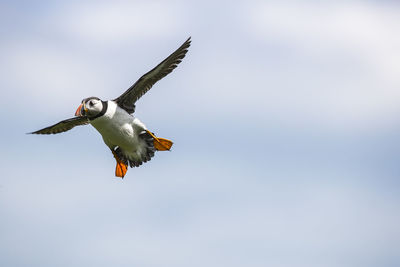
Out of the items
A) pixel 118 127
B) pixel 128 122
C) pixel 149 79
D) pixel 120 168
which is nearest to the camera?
pixel 118 127

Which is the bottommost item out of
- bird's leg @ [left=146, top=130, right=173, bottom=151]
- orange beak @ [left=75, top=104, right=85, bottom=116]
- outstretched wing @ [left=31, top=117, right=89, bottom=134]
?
orange beak @ [left=75, top=104, right=85, bottom=116]

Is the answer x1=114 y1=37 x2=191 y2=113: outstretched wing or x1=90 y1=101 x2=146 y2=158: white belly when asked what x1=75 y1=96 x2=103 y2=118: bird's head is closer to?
x1=90 y1=101 x2=146 y2=158: white belly

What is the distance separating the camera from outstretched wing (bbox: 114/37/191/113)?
48.4 ft

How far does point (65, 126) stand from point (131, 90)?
243cm

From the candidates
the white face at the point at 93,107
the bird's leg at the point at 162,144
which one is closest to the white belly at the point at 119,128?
the white face at the point at 93,107

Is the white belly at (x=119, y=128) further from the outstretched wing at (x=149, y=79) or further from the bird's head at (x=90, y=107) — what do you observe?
the outstretched wing at (x=149, y=79)

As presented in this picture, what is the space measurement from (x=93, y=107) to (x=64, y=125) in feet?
8.75

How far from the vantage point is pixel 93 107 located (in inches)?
554

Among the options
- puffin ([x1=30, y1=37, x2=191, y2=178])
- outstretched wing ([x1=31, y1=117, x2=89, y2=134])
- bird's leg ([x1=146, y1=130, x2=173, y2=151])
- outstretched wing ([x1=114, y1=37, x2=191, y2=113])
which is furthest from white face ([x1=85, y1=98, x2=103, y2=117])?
outstretched wing ([x1=31, y1=117, x2=89, y2=134])

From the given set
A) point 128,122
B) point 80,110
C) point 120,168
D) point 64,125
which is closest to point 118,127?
point 128,122

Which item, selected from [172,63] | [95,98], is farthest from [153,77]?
[95,98]

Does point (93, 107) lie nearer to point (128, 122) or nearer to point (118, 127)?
point (118, 127)

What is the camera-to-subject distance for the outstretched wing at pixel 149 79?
48.4 ft

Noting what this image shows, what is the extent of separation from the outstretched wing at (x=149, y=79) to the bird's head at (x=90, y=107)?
86cm
